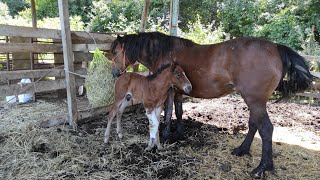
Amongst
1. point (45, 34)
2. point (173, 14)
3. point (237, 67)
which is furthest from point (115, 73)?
point (173, 14)

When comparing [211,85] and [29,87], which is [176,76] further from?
[29,87]

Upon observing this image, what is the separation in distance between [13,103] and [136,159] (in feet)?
11.4

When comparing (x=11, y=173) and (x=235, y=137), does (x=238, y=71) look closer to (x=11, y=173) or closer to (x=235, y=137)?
(x=235, y=137)

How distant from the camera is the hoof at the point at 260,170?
3.62 m

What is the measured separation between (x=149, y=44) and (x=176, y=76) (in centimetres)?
95

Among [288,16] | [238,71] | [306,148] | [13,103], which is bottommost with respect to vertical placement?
[306,148]

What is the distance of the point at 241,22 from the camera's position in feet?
49.4

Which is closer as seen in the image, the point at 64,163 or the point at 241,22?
the point at 64,163

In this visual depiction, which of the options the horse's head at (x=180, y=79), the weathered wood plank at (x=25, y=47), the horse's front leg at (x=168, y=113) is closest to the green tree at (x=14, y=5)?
the weathered wood plank at (x=25, y=47)

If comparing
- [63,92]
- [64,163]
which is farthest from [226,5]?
[64,163]

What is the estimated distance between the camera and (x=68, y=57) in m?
4.50

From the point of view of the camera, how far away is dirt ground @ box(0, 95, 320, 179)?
3.47m

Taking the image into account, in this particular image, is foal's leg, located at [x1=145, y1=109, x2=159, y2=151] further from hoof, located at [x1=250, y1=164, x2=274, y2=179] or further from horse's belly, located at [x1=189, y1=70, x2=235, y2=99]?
hoof, located at [x1=250, y1=164, x2=274, y2=179]

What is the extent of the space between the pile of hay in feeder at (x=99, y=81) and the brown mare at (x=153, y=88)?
1.58 ft
